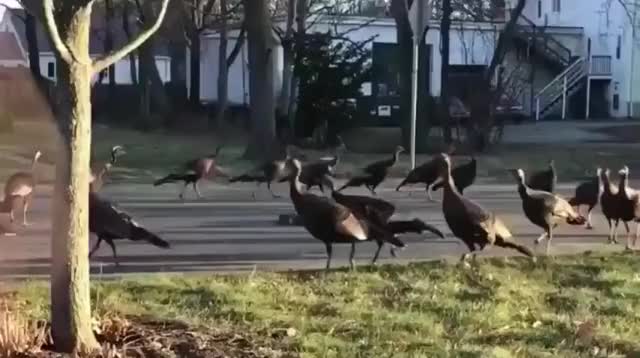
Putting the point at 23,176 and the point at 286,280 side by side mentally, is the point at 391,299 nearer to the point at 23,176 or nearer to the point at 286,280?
the point at 286,280

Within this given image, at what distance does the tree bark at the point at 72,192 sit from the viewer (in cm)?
669

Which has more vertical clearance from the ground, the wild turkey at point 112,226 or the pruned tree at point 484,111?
the wild turkey at point 112,226

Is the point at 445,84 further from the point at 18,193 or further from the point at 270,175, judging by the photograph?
the point at 18,193

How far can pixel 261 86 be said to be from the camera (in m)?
26.4

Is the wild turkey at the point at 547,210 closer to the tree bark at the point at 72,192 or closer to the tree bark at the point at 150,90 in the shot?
the tree bark at the point at 72,192

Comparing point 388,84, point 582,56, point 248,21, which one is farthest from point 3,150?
point 582,56

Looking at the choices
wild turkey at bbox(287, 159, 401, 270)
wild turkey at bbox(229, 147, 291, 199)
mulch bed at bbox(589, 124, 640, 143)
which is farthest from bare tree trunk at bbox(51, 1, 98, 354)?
mulch bed at bbox(589, 124, 640, 143)

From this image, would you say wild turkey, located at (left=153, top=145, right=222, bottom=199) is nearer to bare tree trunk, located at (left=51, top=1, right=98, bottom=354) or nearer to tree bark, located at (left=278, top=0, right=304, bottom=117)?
bare tree trunk, located at (left=51, top=1, right=98, bottom=354)

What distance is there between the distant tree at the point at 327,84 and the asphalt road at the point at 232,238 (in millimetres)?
12485

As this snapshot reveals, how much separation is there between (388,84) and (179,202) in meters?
27.0

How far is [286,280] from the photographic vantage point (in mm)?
9523

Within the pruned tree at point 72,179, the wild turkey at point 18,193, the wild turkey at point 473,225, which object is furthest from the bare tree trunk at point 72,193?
the wild turkey at point 18,193

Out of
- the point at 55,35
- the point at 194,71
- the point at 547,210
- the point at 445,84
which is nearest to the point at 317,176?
the point at 547,210

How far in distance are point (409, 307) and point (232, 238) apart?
5.37 metres
